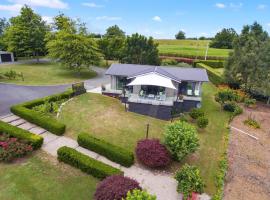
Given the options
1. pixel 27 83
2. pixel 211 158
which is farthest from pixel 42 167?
pixel 27 83

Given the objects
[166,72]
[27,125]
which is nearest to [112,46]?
[166,72]

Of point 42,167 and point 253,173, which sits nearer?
point 42,167

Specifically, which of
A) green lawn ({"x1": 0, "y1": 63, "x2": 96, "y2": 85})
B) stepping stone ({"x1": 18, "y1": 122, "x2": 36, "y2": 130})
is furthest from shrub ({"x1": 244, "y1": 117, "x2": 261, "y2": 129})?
green lawn ({"x1": 0, "y1": 63, "x2": 96, "y2": 85})

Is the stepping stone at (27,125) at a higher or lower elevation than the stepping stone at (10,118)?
lower

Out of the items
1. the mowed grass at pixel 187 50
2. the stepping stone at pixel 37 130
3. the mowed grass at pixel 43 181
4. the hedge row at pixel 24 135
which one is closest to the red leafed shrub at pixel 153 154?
the mowed grass at pixel 43 181

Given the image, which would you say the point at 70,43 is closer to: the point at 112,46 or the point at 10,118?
the point at 112,46

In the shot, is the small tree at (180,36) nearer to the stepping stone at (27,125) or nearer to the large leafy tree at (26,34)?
the large leafy tree at (26,34)

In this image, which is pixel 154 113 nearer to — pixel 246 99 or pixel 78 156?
pixel 78 156
